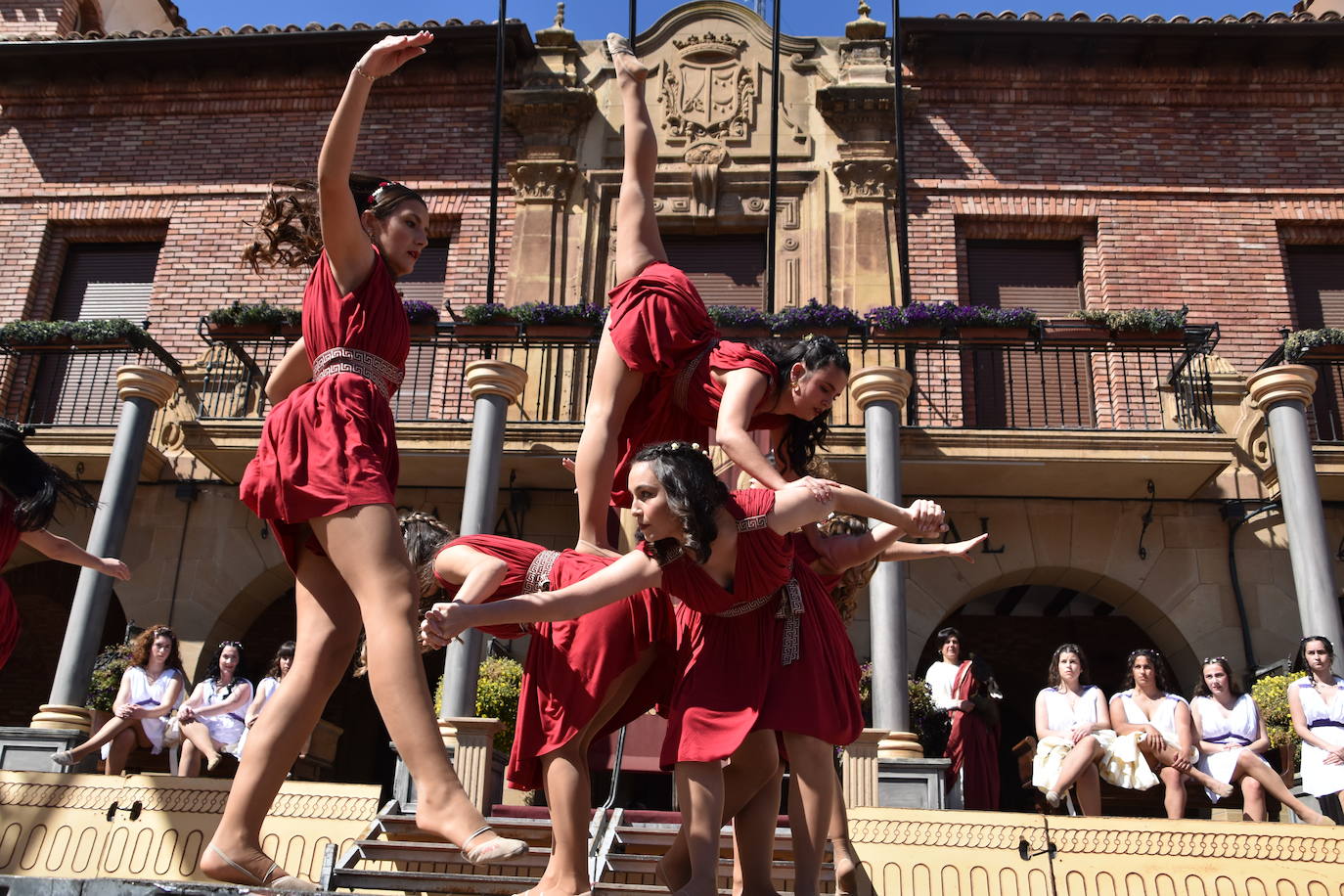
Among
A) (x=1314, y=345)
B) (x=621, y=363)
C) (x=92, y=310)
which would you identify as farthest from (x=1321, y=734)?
(x=92, y=310)

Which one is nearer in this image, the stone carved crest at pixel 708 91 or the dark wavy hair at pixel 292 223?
the dark wavy hair at pixel 292 223

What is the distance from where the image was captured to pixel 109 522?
11.4m

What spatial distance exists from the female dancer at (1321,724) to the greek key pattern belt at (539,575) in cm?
630

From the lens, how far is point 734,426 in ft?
11.7

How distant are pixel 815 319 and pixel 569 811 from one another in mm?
9960

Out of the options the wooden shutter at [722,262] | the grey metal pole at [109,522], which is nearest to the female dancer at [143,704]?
the grey metal pole at [109,522]

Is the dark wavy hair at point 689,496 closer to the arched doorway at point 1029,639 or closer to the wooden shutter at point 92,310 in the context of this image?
the wooden shutter at point 92,310

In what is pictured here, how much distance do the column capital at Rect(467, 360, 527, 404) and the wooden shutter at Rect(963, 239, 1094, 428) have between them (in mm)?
5348

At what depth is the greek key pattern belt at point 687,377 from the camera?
3957mm

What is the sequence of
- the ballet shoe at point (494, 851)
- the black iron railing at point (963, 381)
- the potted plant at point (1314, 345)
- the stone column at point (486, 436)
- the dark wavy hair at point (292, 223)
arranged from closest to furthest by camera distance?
1. the ballet shoe at point (494, 851)
2. the dark wavy hair at point (292, 223)
3. the stone column at point (486, 436)
4. the potted plant at point (1314, 345)
5. the black iron railing at point (963, 381)

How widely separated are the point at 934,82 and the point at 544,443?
725 cm

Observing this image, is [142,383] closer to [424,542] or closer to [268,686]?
[268,686]

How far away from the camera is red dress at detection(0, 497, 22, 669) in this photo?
392 cm

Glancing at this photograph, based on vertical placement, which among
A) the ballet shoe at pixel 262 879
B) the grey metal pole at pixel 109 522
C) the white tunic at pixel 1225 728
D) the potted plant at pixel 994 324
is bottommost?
the ballet shoe at pixel 262 879
